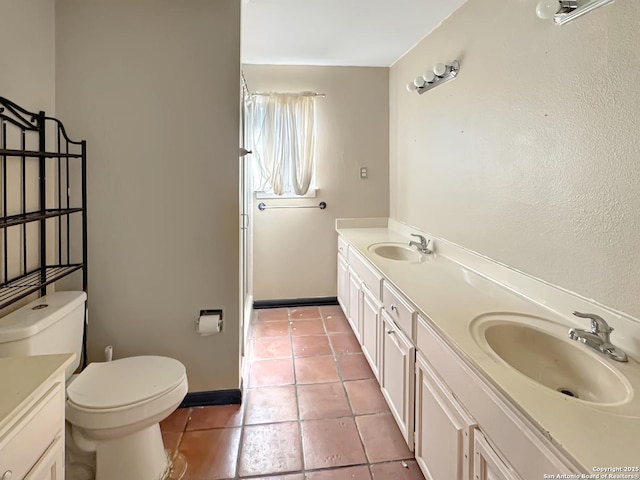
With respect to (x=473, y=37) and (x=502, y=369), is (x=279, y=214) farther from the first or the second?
(x=502, y=369)

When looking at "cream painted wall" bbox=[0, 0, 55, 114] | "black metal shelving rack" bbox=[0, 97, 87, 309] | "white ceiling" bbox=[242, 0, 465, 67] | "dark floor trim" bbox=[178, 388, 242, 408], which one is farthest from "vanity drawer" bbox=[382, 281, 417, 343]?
"cream painted wall" bbox=[0, 0, 55, 114]

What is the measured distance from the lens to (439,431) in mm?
1434

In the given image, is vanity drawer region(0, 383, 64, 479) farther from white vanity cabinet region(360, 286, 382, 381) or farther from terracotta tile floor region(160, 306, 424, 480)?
white vanity cabinet region(360, 286, 382, 381)

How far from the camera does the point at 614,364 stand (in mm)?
1179

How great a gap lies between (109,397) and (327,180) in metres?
2.65

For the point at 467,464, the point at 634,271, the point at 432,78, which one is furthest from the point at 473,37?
the point at 467,464

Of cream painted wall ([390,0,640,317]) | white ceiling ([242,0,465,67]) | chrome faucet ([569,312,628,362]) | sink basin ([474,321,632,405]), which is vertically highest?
white ceiling ([242,0,465,67])

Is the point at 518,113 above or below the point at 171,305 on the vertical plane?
above

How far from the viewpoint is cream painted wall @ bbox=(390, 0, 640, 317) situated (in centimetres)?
132

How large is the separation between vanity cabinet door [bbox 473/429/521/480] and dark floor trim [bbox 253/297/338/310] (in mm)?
2827

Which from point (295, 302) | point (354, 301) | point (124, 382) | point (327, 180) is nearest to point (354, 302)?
point (354, 301)

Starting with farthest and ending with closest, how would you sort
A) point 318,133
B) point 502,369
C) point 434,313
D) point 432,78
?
point 318,133
point 432,78
point 434,313
point 502,369

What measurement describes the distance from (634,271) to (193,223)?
193 cm

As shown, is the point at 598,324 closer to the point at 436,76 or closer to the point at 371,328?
the point at 371,328
